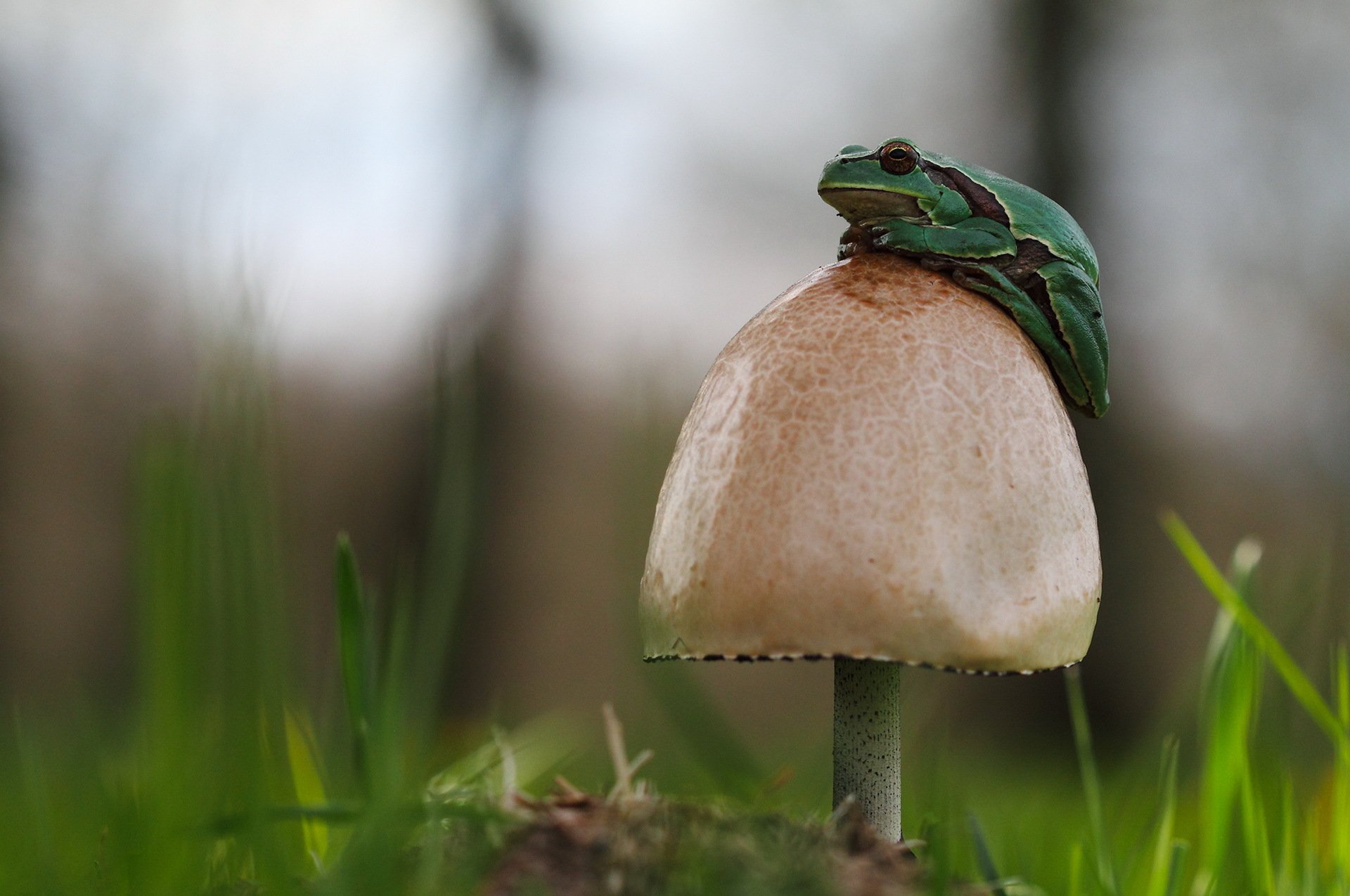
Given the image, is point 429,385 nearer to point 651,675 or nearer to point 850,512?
point 651,675

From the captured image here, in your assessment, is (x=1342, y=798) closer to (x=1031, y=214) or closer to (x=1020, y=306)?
(x=1020, y=306)

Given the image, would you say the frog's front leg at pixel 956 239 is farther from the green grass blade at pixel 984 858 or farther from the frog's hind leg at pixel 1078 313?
the green grass blade at pixel 984 858

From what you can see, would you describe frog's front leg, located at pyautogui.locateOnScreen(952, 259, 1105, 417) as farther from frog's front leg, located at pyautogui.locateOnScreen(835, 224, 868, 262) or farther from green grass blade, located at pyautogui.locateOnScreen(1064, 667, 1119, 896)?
green grass blade, located at pyautogui.locateOnScreen(1064, 667, 1119, 896)

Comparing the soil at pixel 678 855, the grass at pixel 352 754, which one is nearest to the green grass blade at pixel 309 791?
the grass at pixel 352 754

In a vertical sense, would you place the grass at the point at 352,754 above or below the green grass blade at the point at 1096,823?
above

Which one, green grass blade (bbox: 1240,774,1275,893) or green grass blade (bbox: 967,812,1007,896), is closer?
green grass blade (bbox: 967,812,1007,896)

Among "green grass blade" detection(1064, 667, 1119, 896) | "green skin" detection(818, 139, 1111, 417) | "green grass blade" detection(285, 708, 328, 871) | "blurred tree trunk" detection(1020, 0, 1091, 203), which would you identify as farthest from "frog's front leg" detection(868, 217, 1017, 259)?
"blurred tree trunk" detection(1020, 0, 1091, 203)
